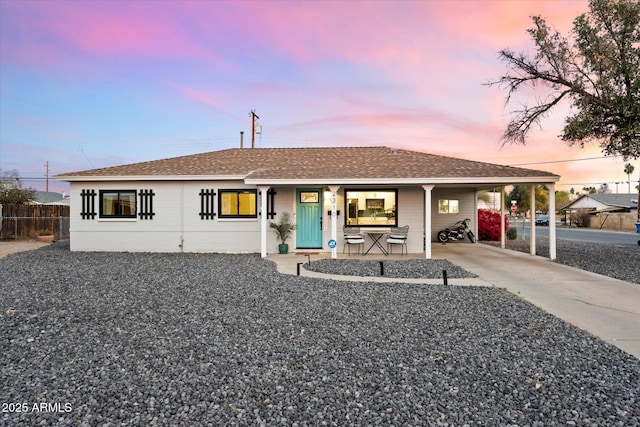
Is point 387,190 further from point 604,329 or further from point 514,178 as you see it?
point 604,329

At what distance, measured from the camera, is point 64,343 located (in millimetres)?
3885

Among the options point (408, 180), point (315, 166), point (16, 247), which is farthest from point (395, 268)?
point (16, 247)

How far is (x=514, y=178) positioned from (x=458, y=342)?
8.08m

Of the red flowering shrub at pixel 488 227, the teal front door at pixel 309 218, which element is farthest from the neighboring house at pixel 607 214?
the teal front door at pixel 309 218

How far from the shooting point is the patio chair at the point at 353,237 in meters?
11.5

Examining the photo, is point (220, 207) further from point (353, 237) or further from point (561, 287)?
point (561, 287)

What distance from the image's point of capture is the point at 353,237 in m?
11.6

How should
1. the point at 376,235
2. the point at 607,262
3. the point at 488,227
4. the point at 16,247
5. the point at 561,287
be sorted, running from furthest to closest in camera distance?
the point at 488,227 < the point at 16,247 < the point at 376,235 < the point at 607,262 < the point at 561,287

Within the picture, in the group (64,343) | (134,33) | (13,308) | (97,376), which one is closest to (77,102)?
(134,33)

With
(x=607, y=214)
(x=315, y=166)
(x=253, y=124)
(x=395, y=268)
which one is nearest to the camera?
(x=395, y=268)

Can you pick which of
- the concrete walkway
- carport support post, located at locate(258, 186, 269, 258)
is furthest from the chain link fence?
the concrete walkway

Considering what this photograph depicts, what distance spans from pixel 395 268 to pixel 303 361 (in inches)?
228

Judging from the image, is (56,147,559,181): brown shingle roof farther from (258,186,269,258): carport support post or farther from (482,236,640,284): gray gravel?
(482,236,640,284): gray gravel

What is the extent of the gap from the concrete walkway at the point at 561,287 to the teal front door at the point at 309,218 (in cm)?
96
